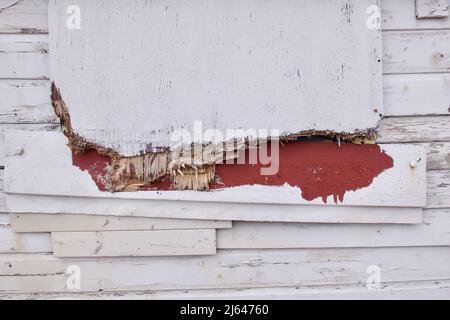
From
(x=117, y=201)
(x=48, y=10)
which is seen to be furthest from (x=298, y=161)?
(x=48, y=10)

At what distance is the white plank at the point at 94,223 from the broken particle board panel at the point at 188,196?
3 cm

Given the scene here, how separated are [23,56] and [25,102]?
0.17 meters

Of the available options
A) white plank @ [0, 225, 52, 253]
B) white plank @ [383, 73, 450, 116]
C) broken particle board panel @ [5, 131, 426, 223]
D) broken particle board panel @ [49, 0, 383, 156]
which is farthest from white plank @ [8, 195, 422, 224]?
white plank @ [383, 73, 450, 116]

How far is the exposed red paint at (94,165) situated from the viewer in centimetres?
170

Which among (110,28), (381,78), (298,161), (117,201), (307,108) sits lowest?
(117,201)

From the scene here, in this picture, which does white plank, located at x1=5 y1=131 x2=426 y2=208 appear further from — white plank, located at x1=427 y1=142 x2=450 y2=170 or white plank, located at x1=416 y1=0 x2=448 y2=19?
white plank, located at x1=416 y1=0 x2=448 y2=19

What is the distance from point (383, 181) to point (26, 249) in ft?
4.70

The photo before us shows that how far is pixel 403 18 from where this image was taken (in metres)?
1.71

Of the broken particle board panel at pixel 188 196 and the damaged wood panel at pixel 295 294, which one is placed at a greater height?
the broken particle board panel at pixel 188 196

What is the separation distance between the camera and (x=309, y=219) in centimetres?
174

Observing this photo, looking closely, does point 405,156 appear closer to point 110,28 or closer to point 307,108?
point 307,108

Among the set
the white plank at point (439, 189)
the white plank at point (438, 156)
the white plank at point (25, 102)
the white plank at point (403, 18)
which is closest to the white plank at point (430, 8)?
A: the white plank at point (403, 18)

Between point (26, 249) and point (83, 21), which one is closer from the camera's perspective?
point (83, 21)

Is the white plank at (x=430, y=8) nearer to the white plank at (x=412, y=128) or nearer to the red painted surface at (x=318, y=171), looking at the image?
the white plank at (x=412, y=128)
